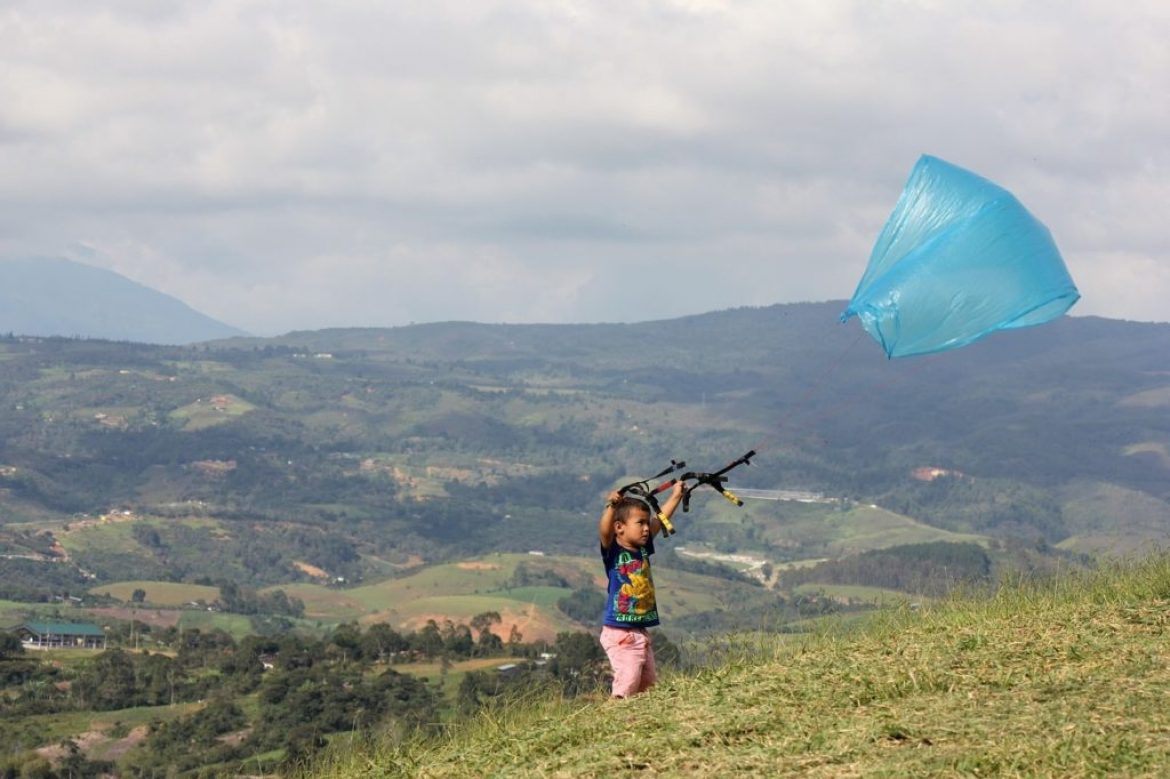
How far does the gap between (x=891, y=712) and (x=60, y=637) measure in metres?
123

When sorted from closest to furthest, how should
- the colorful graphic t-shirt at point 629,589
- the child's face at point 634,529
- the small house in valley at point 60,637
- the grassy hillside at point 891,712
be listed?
the grassy hillside at point 891,712
the colorful graphic t-shirt at point 629,589
the child's face at point 634,529
the small house in valley at point 60,637

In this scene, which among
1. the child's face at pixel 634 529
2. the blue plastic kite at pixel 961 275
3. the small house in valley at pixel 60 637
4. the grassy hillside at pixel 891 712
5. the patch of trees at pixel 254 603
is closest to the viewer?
Result: the grassy hillside at pixel 891 712

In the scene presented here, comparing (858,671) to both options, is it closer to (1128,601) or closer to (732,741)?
(732,741)

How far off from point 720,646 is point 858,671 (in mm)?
2747

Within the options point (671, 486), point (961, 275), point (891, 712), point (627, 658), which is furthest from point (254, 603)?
point (891, 712)

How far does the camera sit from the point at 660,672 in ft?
51.2

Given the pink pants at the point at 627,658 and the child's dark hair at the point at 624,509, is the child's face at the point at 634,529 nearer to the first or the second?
the child's dark hair at the point at 624,509

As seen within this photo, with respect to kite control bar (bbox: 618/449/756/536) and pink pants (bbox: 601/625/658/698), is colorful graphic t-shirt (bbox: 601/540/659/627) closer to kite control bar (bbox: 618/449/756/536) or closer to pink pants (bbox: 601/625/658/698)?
pink pants (bbox: 601/625/658/698)

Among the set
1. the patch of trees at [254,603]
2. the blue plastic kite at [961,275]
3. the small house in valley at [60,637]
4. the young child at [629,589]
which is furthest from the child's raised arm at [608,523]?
the patch of trees at [254,603]

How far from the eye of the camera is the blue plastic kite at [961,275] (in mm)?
15680

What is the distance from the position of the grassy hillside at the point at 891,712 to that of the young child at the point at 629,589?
0.32 meters

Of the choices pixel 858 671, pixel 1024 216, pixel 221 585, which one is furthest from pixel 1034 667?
pixel 221 585

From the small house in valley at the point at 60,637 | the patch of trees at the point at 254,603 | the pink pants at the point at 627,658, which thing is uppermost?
the pink pants at the point at 627,658

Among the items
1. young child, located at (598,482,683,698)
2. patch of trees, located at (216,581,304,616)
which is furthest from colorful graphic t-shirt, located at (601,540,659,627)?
patch of trees, located at (216,581,304,616)
